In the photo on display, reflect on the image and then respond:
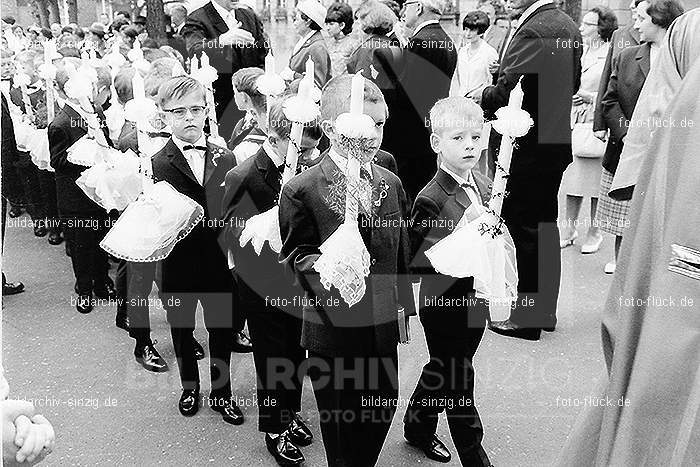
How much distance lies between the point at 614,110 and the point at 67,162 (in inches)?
158

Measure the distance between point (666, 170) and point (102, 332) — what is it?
4.17 metres

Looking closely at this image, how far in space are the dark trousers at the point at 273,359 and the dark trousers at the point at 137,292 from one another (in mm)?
1160

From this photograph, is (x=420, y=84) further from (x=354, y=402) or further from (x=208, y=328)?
(x=354, y=402)

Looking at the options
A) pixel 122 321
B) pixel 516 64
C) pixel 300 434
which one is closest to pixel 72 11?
pixel 122 321

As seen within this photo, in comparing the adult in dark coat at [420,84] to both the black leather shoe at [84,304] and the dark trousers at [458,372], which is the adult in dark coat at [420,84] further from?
the dark trousers at [458,372]

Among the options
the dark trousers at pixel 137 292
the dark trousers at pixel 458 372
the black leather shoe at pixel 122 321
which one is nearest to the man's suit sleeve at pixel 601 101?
the dark trousers at pixel 458 372

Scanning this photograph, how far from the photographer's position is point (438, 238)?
2.91 metres

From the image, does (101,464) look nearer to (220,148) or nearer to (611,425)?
(220,148)

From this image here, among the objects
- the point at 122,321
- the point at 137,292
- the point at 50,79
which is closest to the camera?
the point at 137,292

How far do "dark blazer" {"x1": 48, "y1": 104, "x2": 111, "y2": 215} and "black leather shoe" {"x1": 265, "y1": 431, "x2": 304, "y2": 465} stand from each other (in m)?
2.67

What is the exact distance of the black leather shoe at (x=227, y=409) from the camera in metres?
3.66

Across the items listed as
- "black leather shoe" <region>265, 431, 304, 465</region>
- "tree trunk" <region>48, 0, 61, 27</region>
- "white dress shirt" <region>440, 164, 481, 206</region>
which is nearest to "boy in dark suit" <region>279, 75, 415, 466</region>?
"white dress shirt" <region>440, 164, 481, 206</region>

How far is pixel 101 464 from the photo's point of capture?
10.8 ft

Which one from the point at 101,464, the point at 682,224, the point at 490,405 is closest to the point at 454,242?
the point at 682,224
